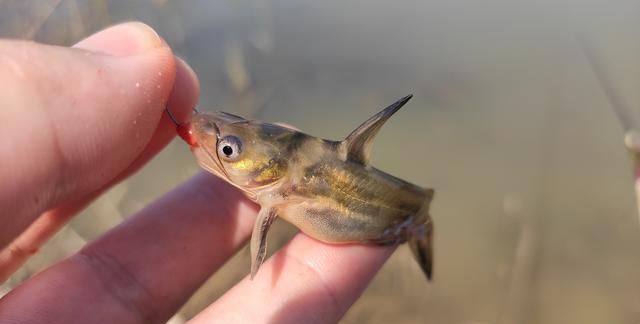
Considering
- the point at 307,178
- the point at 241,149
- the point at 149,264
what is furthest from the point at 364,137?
the point at 149,264

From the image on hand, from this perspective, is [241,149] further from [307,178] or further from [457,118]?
[457,118]

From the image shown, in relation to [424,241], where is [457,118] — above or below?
below

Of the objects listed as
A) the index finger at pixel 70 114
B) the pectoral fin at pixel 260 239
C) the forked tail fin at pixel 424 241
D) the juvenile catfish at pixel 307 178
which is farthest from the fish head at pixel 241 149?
the forked tail fin at pixel 424 241

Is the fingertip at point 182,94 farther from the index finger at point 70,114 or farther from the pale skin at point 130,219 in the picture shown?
the index finger at point 70,114

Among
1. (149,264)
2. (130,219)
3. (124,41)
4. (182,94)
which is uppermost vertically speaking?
(124,41)

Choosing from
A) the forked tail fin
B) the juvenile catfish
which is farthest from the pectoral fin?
the forked tail fin

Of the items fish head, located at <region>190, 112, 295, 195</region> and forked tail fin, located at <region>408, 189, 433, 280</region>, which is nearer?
fish head, located at <region>190, 112, 295, 195</region>

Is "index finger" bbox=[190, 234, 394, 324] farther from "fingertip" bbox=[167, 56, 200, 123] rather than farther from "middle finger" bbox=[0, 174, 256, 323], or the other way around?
"fingertip" bbox=[167, 56, 200, 123]
